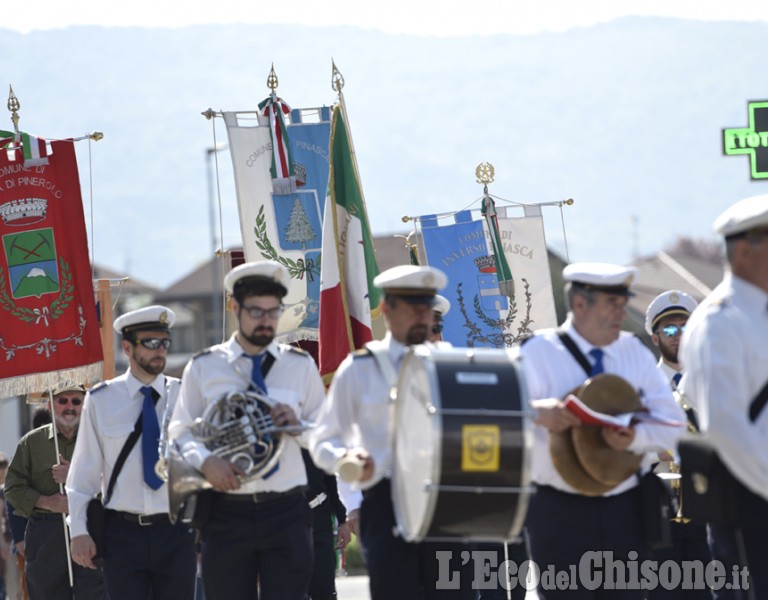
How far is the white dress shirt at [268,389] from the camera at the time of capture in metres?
8.38

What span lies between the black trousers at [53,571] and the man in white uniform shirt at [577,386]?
4.86 meters

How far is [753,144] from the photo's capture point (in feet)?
53.2

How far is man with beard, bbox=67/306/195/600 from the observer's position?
971 cm

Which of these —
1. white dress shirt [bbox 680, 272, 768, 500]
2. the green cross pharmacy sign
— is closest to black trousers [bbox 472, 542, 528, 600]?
white dress shirt [bbox 680, 272, 768, 500]

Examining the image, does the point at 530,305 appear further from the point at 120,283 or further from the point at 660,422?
the point at 660,422

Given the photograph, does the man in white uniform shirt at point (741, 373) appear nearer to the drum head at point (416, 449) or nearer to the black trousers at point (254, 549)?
the drum head at point (416, 449)

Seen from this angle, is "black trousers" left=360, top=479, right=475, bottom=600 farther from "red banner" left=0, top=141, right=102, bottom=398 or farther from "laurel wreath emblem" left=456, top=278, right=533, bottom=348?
"laurel wreath emblem" left=456, top=278, right=533, bottom=348

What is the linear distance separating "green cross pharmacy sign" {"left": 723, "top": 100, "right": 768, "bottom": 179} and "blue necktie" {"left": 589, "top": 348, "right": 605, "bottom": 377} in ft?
Result: 28.7

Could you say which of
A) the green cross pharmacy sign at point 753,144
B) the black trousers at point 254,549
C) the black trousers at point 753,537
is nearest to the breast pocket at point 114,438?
the black trousers at point 254,549

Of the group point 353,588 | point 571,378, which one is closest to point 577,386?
point 571,378

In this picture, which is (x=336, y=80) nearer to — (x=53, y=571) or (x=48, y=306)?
(x=48, y=306)

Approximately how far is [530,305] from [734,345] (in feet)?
24.0

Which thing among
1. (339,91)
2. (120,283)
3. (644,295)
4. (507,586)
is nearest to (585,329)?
(507,586)

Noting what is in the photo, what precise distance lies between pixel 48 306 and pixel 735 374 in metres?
6.75
